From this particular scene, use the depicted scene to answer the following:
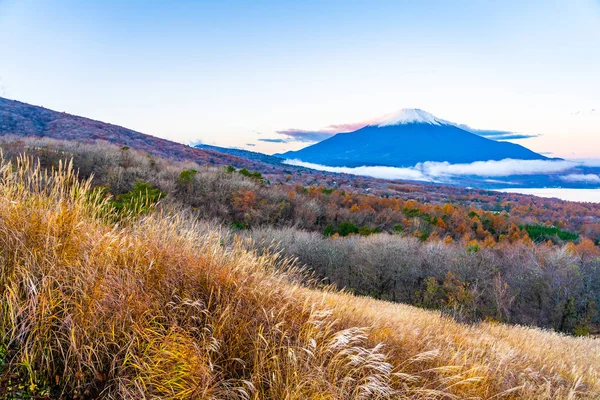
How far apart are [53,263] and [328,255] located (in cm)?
3113

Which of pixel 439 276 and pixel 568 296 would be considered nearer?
pixel 568 296

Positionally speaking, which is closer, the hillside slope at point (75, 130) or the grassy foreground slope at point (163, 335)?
the grassy foreground slope at point (163, 335)

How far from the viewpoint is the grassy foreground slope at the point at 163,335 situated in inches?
110

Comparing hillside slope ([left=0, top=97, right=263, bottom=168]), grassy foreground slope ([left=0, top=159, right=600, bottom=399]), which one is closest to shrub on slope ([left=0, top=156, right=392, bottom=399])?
grassy foreground slope ([left=0, top=159, right=600, bottom=399])

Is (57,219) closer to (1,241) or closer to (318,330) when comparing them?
(1,241)

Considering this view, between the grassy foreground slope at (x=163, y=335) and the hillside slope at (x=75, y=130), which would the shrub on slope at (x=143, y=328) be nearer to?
Answer: the grassy foreground slope at (x=163, y=335)

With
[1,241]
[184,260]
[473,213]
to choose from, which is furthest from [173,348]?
[473,213]

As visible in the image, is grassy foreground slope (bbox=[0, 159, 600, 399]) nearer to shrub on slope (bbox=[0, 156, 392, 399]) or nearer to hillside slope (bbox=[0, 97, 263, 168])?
shrub on slope (bbox=[0, 156, 392, 399])

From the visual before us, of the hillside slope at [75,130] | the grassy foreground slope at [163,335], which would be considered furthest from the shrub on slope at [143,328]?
the hillside slope at [75,130]

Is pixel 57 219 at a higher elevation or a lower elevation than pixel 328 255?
higher

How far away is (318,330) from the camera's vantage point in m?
3.60

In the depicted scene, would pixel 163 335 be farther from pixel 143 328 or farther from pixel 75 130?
pixel 75 130

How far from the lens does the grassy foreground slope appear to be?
2.79 metres

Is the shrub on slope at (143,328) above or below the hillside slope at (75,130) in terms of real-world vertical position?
below
